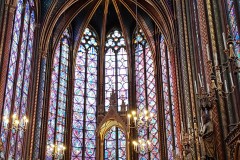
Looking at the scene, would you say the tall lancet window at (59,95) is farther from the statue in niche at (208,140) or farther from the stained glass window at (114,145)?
the statue in niche at (208,140)

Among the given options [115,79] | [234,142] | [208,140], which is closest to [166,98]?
[115,79]

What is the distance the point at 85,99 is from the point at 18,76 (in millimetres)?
6320

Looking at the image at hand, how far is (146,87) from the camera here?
2359 centimetres

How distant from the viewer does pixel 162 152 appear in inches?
826

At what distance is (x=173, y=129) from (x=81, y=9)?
8.94 meters

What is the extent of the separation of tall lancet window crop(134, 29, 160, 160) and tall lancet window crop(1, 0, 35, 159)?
7.05m

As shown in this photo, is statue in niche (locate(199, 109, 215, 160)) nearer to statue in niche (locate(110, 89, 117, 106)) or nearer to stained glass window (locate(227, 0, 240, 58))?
stained glass window (locate(227, 0, 240, 58))

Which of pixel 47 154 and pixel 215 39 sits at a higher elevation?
pixel 215 39

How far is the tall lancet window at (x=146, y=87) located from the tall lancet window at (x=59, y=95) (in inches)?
171

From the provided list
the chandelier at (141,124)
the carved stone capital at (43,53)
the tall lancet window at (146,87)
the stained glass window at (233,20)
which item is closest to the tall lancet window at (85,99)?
the tall lancet window at (146,87)

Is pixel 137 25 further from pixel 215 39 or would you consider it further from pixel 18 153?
pixel 215 39

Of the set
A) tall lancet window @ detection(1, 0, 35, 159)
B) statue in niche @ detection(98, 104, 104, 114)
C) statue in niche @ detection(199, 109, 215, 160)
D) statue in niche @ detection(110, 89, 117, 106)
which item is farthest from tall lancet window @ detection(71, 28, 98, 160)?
statue in niche @ detection(199, 109, 215, 160)

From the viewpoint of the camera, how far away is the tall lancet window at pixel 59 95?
21469 mm

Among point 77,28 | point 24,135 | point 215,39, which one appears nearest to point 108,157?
point 24,135
